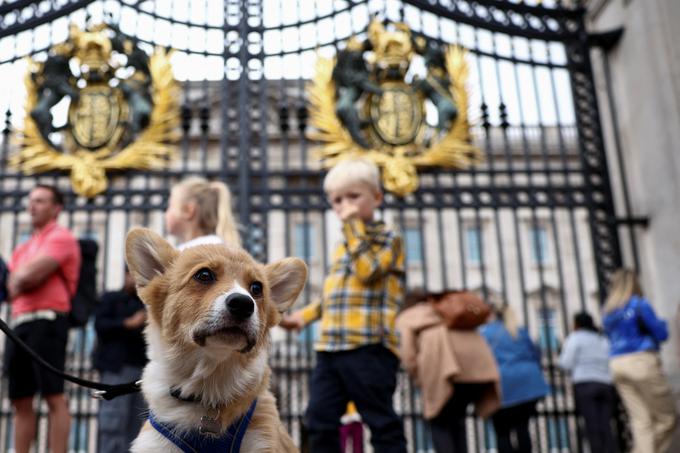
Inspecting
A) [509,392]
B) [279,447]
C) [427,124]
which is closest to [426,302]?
[509,392]

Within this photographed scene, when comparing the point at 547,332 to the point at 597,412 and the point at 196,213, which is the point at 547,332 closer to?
the point at 597,412

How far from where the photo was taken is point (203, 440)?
2467 millimetres

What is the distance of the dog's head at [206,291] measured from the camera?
2395mm

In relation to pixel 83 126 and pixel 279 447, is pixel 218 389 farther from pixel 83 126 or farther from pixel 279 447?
pixel 83 126

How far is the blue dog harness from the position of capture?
Answer: 2.45 metres

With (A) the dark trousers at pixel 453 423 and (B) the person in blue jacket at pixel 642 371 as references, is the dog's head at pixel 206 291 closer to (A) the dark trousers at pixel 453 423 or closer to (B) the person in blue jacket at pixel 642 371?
(A) the dark trousers at pixel 453 423

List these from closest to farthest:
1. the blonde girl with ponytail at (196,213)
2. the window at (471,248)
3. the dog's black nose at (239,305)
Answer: the dog's black nose at (239,305) → the blonde girl with ponytail at (196,213) → the window at (471,248)

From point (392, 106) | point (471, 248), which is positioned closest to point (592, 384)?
point (392, 106)

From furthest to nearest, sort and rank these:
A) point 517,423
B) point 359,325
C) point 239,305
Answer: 1. point 517,423
2. point 359,325
3. point 239,305

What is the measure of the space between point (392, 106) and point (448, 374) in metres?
3.57

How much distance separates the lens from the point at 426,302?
248 inches

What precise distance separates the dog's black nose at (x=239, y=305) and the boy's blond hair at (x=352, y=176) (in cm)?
193

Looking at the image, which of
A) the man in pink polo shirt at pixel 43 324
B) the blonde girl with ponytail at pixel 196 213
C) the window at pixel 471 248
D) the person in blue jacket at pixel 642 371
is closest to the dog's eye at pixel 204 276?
the blonde girl with ponytail at pixel 196 213

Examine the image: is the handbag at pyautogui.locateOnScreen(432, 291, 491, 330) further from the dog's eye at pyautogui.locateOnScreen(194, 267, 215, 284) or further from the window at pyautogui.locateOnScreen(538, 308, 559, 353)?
the dog's eye at pyautogui.locateOnScreen(194, 267, 215, 284)
